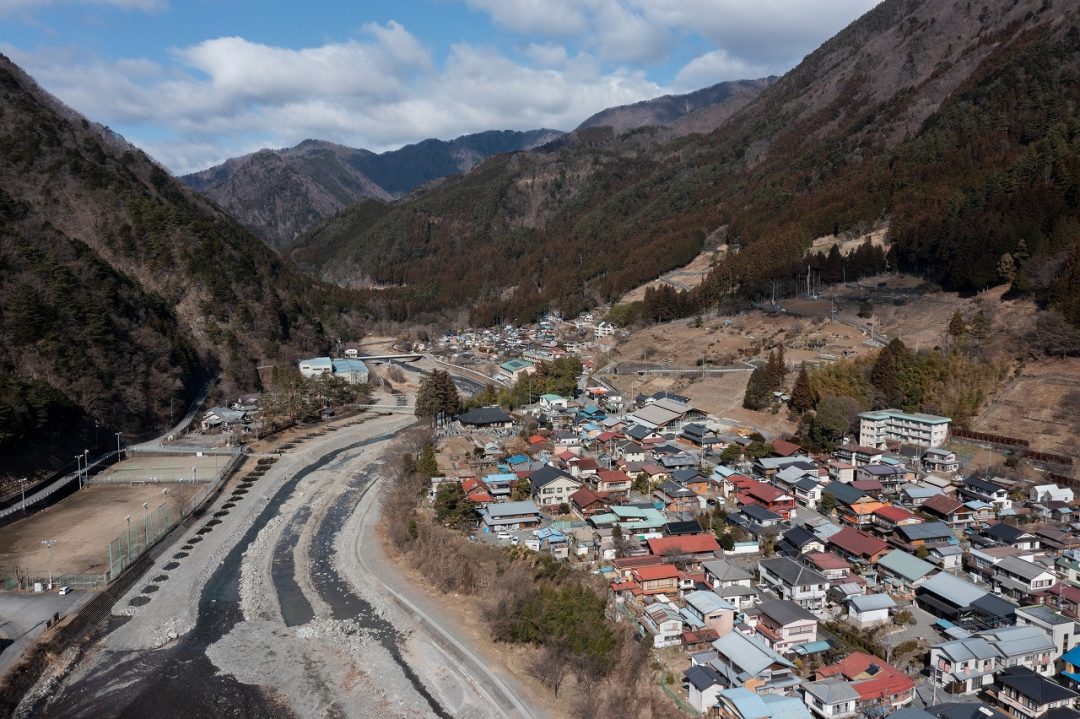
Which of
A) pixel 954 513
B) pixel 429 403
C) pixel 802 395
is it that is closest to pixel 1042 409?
pixel 954 513

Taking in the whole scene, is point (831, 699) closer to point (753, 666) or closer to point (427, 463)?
point (753, 666)

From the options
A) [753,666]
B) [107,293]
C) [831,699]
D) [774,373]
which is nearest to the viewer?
[831,699]

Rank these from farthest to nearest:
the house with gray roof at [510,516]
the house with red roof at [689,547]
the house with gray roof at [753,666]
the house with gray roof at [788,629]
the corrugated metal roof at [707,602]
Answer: the house with gray roof at [510,516] < the house with red roof at [689,547] < the corrugated metal roof at [707,602] < the house with gray roof at [788,629] < the house with gray roof at [753,666]

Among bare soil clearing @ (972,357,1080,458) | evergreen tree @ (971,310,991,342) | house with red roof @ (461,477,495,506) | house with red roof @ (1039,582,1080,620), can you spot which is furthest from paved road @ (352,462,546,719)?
evergreen tree @ (971,310,991,342)

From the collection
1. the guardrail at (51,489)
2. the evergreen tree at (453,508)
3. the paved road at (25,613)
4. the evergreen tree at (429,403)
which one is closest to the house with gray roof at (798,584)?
the evergreen tree at (453,508)

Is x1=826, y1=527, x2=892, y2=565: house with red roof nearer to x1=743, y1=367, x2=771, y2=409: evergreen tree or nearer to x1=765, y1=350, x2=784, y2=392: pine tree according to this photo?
x1=743, y1=367, x2=771, y2=409: evergreen tree

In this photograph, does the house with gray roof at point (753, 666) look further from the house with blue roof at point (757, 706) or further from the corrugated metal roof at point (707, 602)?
the corrugated metal roof at point (707, 602)
